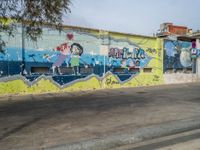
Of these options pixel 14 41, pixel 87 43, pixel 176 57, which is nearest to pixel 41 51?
pixel 14 41

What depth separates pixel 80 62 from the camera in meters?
24.6

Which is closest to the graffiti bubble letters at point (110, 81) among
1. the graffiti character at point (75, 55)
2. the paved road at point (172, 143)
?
the graffiti character at point (75, 55)

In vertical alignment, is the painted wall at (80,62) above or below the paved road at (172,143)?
above

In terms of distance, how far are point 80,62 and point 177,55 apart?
10.7 m

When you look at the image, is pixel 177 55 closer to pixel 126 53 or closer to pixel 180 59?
pixel 180 59

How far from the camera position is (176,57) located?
32188mm

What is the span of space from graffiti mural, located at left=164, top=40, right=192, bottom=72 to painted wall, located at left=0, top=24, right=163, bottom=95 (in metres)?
0.93

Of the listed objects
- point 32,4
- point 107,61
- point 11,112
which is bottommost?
point 11,112

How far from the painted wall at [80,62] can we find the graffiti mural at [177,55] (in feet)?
3.04

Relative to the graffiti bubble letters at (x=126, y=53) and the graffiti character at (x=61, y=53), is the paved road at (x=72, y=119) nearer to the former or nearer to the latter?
the graffiti character at (x=61, y=53)

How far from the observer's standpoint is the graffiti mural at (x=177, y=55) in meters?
31.2

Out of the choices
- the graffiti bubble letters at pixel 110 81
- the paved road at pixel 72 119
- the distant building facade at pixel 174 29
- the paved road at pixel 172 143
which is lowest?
the paved road at pixel 172 143

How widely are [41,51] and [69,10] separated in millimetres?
12701

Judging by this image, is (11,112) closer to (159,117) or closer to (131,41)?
(159,117)
